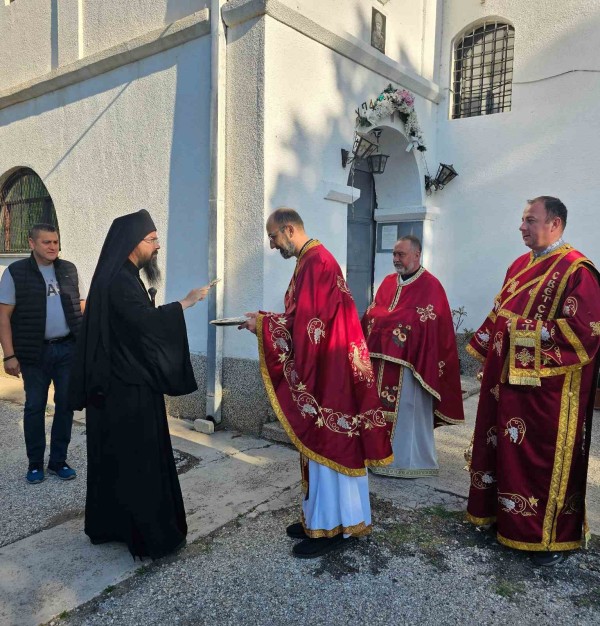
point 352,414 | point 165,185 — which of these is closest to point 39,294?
point 165,185

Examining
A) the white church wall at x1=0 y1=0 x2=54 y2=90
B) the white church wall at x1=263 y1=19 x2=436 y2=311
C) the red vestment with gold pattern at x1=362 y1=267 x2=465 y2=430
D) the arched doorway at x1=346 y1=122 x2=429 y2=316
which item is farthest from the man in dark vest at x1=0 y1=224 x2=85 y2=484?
the white church wall at x1=0 y1=0 x2=54 y2=90

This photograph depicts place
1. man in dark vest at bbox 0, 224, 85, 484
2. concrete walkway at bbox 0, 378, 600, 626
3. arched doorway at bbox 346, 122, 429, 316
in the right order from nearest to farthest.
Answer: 1. concrete walkway at bbox 0, 378, 600, 626
2. man in dark vest at bbox 0, 224, 85, 484
3. arched doorway at bbox 346, 122, 429, 316

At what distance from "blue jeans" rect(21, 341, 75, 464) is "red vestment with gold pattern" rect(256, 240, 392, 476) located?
204 centimetres

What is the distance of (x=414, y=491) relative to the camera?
4.07 metres

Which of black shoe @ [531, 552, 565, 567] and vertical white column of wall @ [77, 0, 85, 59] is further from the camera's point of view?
vertical white column of wall @ [77, 0, 85, 59]

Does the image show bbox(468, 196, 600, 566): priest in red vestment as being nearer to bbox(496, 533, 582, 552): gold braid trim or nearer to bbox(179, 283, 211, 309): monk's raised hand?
bbox(496, 533, 582, 552): gold braid trim

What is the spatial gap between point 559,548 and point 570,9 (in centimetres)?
645

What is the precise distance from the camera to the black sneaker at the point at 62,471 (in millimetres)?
4289

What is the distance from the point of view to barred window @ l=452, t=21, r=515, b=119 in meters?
7.42

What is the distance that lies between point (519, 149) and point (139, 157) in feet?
15.6

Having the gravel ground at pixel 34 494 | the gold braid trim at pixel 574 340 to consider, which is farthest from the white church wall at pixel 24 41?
the gold braid trim at pixel 574 340

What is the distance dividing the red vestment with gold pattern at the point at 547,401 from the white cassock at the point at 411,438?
1.18m

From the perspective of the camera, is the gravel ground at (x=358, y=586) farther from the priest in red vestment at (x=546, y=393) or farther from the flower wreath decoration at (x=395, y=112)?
the flower wreath decoration at (x=395, y=112)

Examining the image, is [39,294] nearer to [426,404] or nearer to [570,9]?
[426,404]
